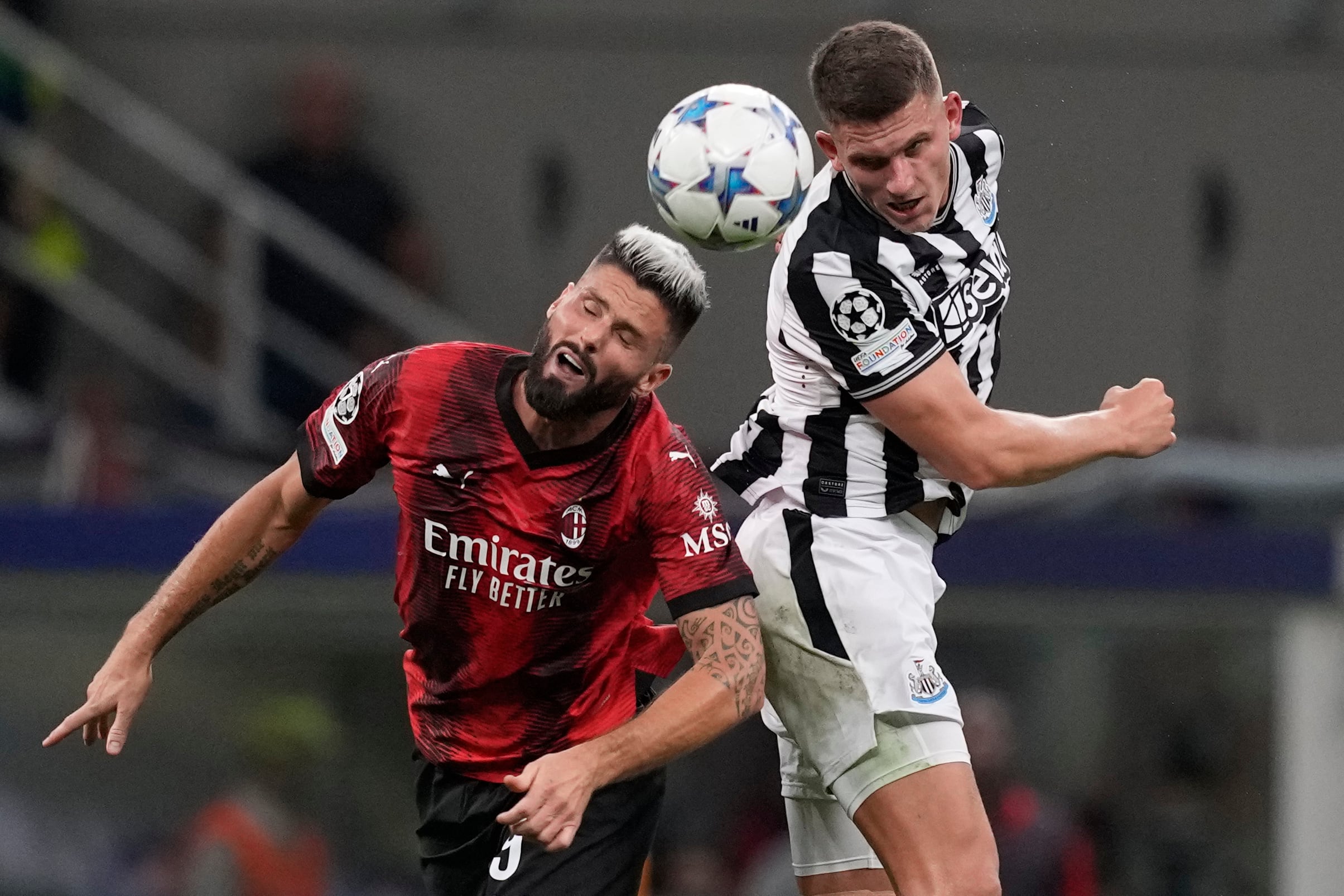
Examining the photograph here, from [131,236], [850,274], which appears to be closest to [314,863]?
[131,236]

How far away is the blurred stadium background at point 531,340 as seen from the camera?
9164 mm

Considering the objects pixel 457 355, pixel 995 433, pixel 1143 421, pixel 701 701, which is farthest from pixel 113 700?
pixel 1143 421

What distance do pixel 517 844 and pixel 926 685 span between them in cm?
95

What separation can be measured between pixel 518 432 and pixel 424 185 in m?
7.79

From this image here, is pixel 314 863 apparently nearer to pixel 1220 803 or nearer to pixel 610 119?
pixel 1220 803

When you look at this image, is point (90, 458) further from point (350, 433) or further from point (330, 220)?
point (350, 433)

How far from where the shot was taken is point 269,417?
33.2ft

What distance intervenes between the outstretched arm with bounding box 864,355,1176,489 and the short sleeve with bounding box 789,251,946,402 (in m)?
0.03

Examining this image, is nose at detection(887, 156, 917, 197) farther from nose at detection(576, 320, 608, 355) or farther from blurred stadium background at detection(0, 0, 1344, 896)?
blurred stadium background at detection(0, 0, 1344, 896)

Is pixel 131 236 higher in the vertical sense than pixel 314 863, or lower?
higher

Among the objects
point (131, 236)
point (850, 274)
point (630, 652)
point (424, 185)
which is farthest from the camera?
point (424, 185)

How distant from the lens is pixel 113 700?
4.30 m

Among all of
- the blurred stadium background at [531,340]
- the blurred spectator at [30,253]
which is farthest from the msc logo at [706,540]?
the blurred spectator at [30,253]

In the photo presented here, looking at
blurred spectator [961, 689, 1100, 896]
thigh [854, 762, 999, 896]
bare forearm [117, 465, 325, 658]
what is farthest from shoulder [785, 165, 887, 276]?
blurred spectator [961, 689, 1100, 896]
